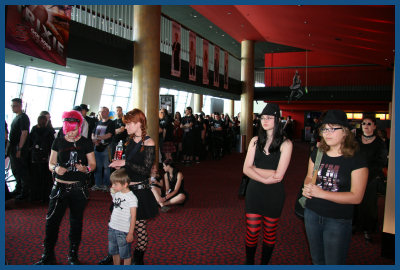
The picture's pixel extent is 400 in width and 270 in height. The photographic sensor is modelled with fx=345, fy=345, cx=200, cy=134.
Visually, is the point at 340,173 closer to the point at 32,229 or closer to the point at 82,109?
the point at 32,229

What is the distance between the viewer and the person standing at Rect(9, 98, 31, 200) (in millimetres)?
5633

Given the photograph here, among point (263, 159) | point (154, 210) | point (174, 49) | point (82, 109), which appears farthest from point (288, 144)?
point (174, 49)

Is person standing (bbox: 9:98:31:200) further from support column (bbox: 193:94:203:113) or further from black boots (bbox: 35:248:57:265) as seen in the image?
support column (bbox: 193:94:203:113)

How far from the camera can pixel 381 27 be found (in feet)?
27.0

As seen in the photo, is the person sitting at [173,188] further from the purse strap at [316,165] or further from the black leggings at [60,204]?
the purse strap at [316,165]

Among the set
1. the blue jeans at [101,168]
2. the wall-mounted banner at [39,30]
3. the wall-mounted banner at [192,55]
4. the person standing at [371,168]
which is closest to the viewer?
the person standing at [371,168]

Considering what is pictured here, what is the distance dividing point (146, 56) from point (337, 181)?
6.92 meters

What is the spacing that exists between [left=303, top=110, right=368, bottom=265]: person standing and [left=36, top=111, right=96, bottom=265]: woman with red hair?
6.75 ft

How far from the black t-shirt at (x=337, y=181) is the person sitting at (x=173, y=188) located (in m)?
3.43

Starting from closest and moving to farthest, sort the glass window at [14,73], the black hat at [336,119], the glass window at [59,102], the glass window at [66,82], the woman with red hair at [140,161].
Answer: the black hat at [336,119], the woman with red hair at [140,161], the glass window at [14,73], the glass window at [66,82], the glass window at [59,102]

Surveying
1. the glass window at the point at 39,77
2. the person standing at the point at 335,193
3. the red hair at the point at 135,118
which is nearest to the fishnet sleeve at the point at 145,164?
the red hair at the point at 135,118

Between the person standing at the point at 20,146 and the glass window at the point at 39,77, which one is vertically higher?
the glass window at the point at 39,77

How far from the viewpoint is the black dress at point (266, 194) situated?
9.18 ft

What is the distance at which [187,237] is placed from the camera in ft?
13.9
